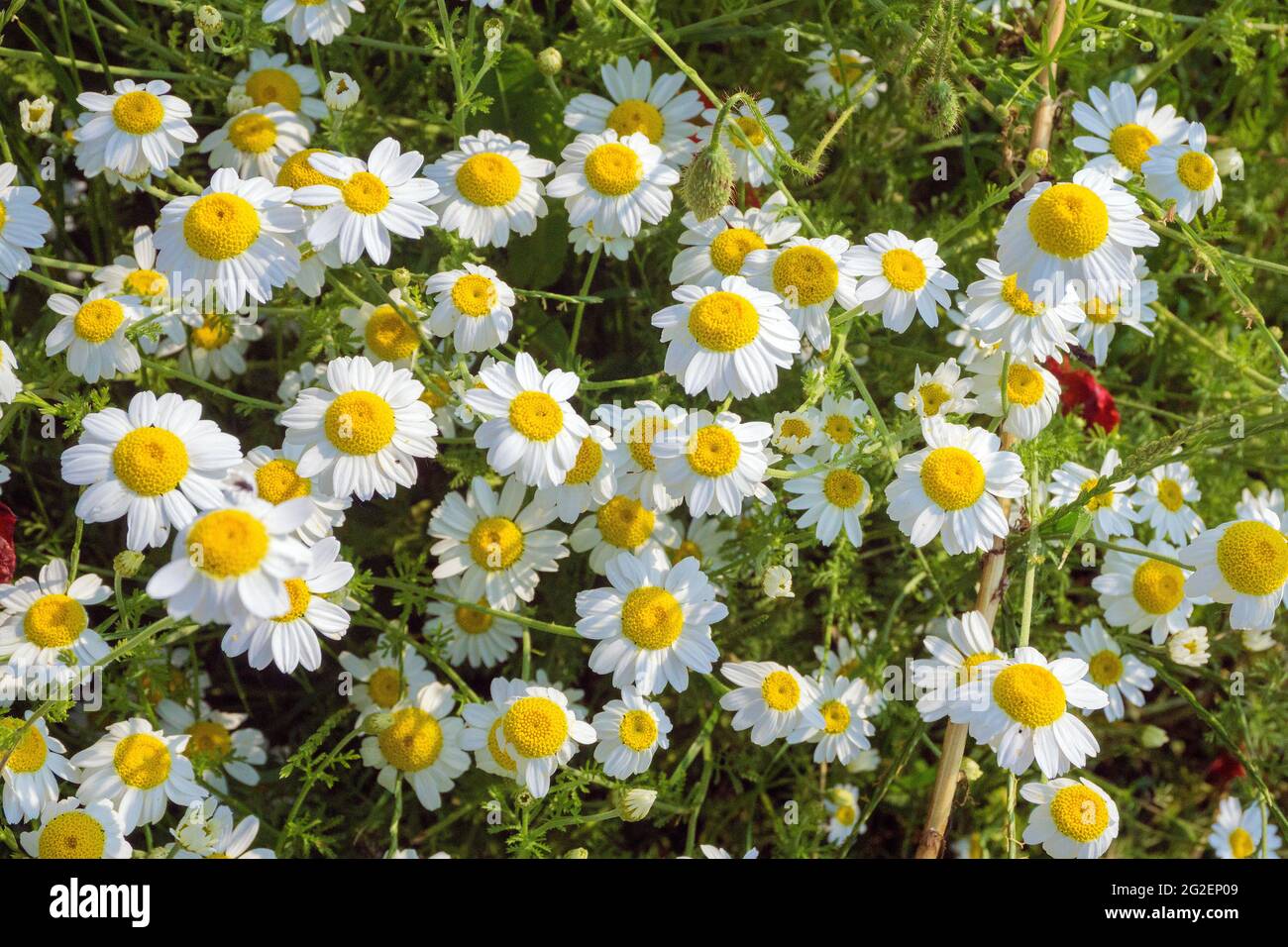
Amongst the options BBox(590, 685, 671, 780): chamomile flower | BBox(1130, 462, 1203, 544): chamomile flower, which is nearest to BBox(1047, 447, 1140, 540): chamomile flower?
BBox(1130, 462, 1203, 544): chamomile flower

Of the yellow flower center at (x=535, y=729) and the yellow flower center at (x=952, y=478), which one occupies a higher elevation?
the yellow flower center at (x=952, y=478)

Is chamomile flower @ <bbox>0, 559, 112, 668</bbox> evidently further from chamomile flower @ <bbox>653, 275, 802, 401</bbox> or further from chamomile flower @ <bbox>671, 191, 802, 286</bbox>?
chamomile flower @ <bbox>671, 191, 802, 286</bbox>

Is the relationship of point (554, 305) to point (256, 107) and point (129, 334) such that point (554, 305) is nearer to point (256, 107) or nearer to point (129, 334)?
point (256, 107)

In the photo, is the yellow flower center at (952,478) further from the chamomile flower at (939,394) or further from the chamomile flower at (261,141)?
the chamomile flower at (261,141)

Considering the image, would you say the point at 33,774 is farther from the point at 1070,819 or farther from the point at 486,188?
the point at 1070,819

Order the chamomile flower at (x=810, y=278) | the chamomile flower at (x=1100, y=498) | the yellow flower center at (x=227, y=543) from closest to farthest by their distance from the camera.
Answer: the yellow flower center at (x=227, y=543), the chamomile flower at (x=810, y=278), the chamomile flower at (x=1100, y=498)

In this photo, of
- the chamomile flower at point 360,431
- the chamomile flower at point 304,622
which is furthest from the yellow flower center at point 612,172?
the chamomile flower at point 304,622
